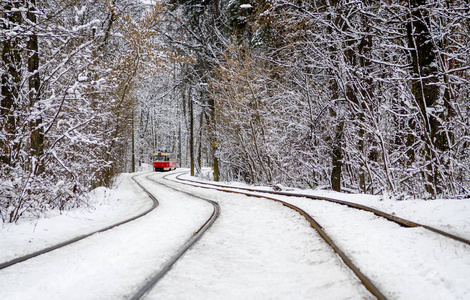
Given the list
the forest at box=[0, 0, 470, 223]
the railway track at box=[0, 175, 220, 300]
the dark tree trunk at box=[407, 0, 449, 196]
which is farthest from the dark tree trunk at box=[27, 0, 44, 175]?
the dark tree trunk at box=[407, 0, 449, 196]

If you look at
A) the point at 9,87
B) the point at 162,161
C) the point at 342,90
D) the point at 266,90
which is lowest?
the point at 162,161

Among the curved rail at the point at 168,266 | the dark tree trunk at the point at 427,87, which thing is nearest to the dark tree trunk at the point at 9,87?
the curved rail at the point at 168,266

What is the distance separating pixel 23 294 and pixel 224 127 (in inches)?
653

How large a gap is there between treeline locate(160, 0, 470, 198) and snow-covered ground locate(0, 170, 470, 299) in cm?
257

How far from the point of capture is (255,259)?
407 cm

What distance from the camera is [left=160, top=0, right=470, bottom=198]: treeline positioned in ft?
23.6

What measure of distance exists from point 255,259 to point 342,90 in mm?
6934

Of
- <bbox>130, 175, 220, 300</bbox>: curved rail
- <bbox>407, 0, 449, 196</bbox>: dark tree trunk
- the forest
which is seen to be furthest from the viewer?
<bbox>407, 0, 449, 196</bbox>: dark tree trunk

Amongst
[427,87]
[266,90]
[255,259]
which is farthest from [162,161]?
[255,259]

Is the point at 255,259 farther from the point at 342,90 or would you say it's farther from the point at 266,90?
the point at 266,90

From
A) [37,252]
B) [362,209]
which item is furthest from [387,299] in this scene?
[37,252]

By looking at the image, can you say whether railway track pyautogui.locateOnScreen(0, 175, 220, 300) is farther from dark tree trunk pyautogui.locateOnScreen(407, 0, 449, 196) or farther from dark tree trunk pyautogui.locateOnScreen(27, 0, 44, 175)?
dark tree trunk pyautogui.locateOnScreen(407, 0, 449, 196)

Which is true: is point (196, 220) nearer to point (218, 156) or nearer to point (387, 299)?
point (387, 299)

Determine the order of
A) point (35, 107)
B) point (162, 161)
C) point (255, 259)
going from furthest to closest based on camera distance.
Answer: point (162, 161), point (35, 107), point (255, 259)
